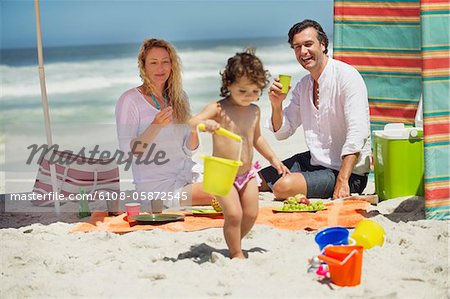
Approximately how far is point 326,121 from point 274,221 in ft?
3.71

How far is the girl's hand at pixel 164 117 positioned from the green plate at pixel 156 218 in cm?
63

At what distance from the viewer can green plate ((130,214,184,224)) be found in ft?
16.6

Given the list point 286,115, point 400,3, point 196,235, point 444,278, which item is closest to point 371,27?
point 400,3

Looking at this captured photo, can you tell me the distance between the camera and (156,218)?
5.11 meters

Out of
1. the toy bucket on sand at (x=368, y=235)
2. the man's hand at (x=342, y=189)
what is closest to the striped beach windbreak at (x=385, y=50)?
the man's hand at (x=342, y=189)

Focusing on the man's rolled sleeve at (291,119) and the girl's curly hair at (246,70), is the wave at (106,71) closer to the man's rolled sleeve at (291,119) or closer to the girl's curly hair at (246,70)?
the man's rolled sleeve at (291,119)

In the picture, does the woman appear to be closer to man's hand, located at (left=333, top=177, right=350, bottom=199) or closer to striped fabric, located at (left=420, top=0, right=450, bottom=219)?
man's hand, located at (left=333, top=177, right=350, bottom=199)

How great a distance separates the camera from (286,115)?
244 inches

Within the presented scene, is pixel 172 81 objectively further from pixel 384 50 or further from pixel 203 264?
pixel 203 264

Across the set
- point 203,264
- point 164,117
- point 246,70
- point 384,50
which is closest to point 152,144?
point 164,117

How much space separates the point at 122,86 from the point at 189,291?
52.4 ft

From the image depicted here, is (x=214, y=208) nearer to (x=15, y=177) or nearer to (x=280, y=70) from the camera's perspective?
(x=15, y=177)

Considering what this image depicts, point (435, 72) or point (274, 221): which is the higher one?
point (435, 72)

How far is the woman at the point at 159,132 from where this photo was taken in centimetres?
556
